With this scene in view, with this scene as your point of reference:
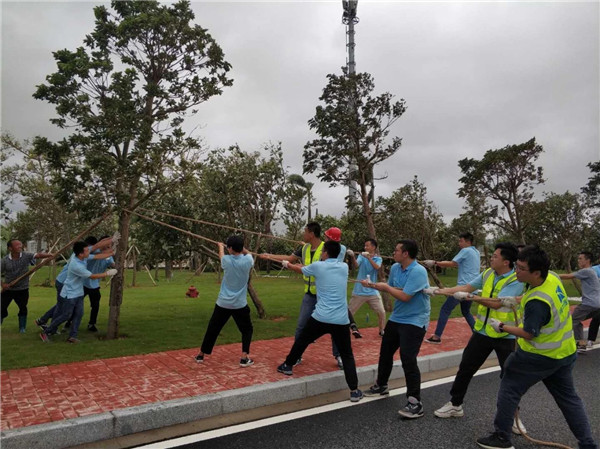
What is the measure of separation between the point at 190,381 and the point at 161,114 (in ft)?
15.8

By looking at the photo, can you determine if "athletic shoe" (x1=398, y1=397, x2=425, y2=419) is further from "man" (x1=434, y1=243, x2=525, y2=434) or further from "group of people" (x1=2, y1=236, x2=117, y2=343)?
"group of people" (x1=2, y1=236, x2=117, y2=343)

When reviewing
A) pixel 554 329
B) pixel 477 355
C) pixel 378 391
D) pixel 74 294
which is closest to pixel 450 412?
pixel 477 355

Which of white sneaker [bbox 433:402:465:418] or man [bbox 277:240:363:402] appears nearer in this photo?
white sneaker [bbox 433:402:465:418]

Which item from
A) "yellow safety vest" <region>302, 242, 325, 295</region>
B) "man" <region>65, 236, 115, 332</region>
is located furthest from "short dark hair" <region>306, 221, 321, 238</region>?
"man" <region>65, 236, 115, 332</region>

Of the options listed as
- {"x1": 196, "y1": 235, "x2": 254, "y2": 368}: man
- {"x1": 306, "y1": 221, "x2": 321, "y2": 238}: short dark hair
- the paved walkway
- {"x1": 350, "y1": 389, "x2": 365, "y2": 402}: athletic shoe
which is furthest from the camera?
{"x1": 306, "y1": 221, "x2": 321, "y2": 238}: short dark hair

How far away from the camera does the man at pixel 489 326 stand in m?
4.22

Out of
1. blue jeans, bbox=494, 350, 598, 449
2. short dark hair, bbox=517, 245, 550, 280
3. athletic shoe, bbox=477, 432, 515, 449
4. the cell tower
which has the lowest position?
athletic shoe, bbox=477, 432, 515, 449

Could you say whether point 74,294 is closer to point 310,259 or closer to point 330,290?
point 310,259

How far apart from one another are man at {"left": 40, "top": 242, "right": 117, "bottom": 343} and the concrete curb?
343cm

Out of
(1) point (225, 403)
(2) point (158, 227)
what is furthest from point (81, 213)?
(1) point (225, 403)

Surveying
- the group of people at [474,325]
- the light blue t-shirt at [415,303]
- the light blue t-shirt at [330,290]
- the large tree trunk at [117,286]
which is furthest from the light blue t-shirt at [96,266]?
the light blue t-shirt at [415,303]

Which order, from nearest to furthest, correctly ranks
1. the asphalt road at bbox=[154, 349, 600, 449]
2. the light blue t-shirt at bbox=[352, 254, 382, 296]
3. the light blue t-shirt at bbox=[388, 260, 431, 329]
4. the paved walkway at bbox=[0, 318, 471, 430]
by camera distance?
the asphalt road at bbox=[154, 349, 600, 449] → the paved walkway at bbox=[0, 318, 471, 430] → the light blue t-shirt at bbox=[388, 260, 431, 329] → the light blue t-shirt at bbox=[352, 254, 382, 296]

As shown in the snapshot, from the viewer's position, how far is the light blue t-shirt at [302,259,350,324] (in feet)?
16.1

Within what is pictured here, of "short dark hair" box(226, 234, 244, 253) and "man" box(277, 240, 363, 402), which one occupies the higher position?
"short dark hair" box(226, 234, 244, 253)
